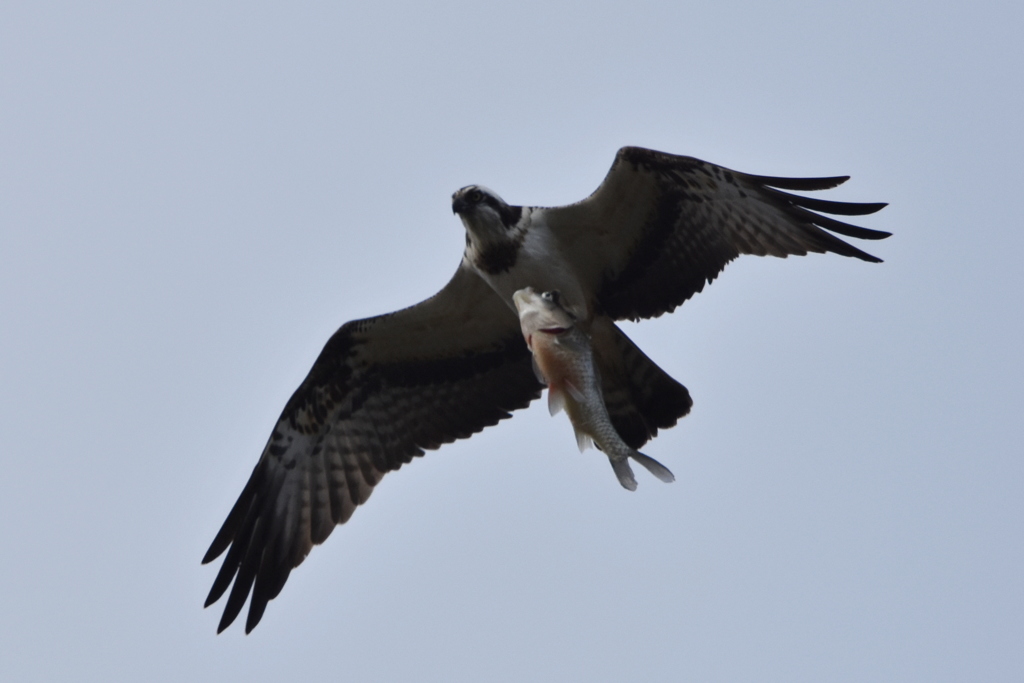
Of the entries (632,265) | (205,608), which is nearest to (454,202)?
(632,265)

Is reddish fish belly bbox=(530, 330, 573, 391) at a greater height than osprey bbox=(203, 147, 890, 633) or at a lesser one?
lesser

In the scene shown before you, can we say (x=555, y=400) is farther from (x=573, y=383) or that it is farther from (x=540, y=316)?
(x=540, y=316)

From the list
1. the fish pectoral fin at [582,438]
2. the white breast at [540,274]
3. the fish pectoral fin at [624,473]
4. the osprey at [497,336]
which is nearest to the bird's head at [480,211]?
the osprey at [497,336]

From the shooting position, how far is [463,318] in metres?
8.22

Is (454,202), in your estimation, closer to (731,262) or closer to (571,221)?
(571,221)

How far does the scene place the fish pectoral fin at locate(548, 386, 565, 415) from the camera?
610 centimetres

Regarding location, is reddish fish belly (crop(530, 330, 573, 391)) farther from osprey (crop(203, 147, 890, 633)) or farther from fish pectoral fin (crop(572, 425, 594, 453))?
osprey (crop(203, 147, 890, 633))

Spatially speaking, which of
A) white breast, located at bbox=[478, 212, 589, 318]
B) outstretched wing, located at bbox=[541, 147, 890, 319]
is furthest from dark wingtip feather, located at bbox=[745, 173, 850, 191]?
white breast, located at bbox=[478, 212, 589, 318]

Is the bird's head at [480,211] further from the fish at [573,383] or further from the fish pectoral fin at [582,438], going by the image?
the fish pectoral fin at [582,438]

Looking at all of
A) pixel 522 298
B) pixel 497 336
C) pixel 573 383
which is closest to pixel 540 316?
pixel 522 298

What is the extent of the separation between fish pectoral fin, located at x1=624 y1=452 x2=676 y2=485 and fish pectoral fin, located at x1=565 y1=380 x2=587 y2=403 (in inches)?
16.7

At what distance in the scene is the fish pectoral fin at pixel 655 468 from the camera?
19.7 feet

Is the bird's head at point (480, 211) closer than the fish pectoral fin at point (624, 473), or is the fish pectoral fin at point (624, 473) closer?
the fish pectoral fin at point (624, 473)

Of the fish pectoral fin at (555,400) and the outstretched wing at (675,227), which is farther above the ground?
the outstretched wing at (675,227)
